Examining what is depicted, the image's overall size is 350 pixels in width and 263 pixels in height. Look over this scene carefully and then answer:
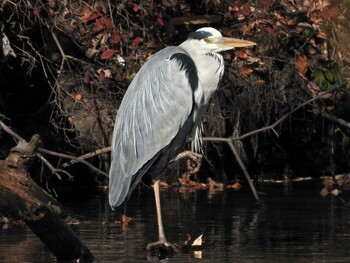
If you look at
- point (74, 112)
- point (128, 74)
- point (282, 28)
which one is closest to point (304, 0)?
point (282, 28)

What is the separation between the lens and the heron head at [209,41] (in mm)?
7945

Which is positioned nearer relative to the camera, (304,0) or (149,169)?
(149,169)

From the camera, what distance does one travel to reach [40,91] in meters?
10.7

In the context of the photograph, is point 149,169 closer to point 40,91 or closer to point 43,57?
point 43,57

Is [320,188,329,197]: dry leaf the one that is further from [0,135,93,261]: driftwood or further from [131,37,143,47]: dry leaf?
[0,135,93,261]: driftwood

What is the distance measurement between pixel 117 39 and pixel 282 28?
A: 2.02 m

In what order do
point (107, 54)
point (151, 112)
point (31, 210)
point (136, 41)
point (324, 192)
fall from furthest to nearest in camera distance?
point (324, 192)
point (136, 41)
point (107, 54)
point (151, 112)
point (31, 210)

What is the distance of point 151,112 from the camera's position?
769 cm

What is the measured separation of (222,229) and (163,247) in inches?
48.1

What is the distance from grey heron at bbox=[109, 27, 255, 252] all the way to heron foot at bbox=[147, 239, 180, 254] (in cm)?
57

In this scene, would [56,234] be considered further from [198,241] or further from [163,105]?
[163,105]

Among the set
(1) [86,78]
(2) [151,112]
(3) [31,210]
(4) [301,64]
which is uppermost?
(4) [301,64]

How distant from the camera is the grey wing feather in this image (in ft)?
24.7

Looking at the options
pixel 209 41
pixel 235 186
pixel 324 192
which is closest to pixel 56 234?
pixel 209 41
